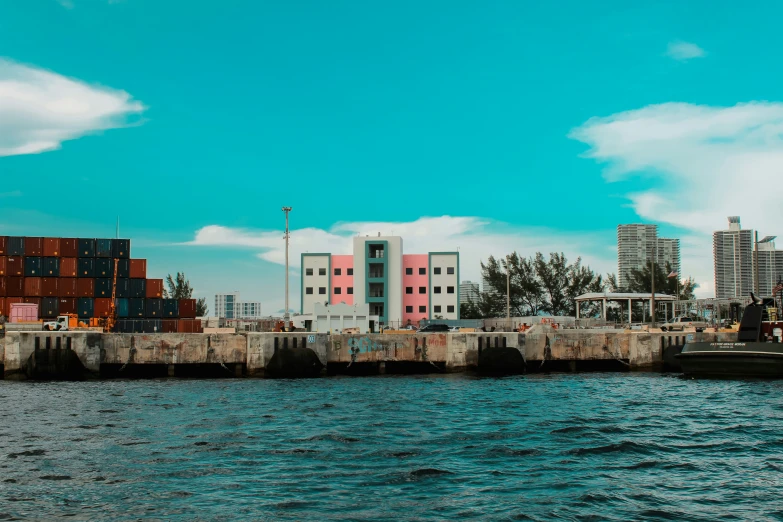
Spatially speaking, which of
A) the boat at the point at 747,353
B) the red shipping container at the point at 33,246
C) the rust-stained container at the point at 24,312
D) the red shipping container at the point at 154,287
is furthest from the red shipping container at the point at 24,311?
the boat at the point at 747,353

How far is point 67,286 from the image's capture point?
78.9m

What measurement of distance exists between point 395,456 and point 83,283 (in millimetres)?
68060

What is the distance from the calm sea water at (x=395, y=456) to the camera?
15617mm

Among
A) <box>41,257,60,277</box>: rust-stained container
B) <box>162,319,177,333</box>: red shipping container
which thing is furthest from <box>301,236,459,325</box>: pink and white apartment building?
<box>41,257,60,277</box>: rust-stained container

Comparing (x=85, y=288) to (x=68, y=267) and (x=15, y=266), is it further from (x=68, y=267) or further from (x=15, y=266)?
(x=15, y=266)

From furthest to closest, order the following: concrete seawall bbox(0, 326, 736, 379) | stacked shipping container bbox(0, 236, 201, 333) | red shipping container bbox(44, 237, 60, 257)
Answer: red shipping container bbox(44, 237, 60, 257) < stacked shipping container bbox(0, 236, 201, 333) < concrete seawall bbox(0, 326, 736, 379)

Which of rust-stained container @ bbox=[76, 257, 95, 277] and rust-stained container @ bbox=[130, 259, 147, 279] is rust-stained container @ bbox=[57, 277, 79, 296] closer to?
rust-stained container @ bbox=[76, 257, 95, 277]

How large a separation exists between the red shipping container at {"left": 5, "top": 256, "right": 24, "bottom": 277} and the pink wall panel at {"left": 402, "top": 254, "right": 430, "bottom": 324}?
46825mm

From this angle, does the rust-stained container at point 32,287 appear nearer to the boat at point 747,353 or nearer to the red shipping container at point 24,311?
the red shipping container at point 24,311

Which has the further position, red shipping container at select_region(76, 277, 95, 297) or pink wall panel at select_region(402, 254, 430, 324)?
pink wall panel at select_region(402, 254, 430, 324)

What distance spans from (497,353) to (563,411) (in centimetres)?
2165

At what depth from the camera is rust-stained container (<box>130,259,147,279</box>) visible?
81.2 meters

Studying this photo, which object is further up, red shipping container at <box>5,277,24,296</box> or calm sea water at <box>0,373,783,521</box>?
red shipping container at <box>5,277,24,296</box>

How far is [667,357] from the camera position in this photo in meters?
53.9
